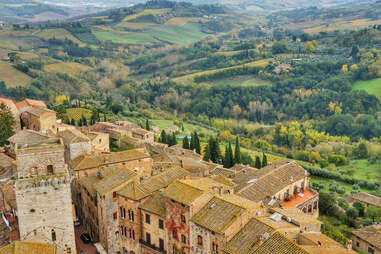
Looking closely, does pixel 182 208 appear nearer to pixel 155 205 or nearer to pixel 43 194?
pixel 155 205

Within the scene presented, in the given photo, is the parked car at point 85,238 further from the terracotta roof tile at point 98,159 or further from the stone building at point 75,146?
the stone building at point 75,146

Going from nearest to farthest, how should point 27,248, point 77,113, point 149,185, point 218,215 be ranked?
point 27,248 → point 218,215 → point 149,185 → point 77,113

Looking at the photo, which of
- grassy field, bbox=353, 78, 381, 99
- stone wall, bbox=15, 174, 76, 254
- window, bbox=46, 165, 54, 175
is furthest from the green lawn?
window, bbox=46, 165, 54, 175

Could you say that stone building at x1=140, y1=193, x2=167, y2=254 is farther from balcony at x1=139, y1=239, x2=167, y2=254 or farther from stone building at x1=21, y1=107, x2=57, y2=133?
stone building at x1=21, y1=107, x2=57, y2=133

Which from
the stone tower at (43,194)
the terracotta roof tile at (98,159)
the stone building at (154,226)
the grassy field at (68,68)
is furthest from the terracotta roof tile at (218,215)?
the grassy field at (68,68)

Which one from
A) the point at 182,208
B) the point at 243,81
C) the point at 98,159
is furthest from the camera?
the point at 243,81

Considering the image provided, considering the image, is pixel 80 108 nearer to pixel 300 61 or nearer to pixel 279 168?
pixel 279 168

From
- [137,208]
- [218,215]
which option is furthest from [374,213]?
[137,208]

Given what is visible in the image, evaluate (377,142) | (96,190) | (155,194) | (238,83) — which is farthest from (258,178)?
(238,83)
